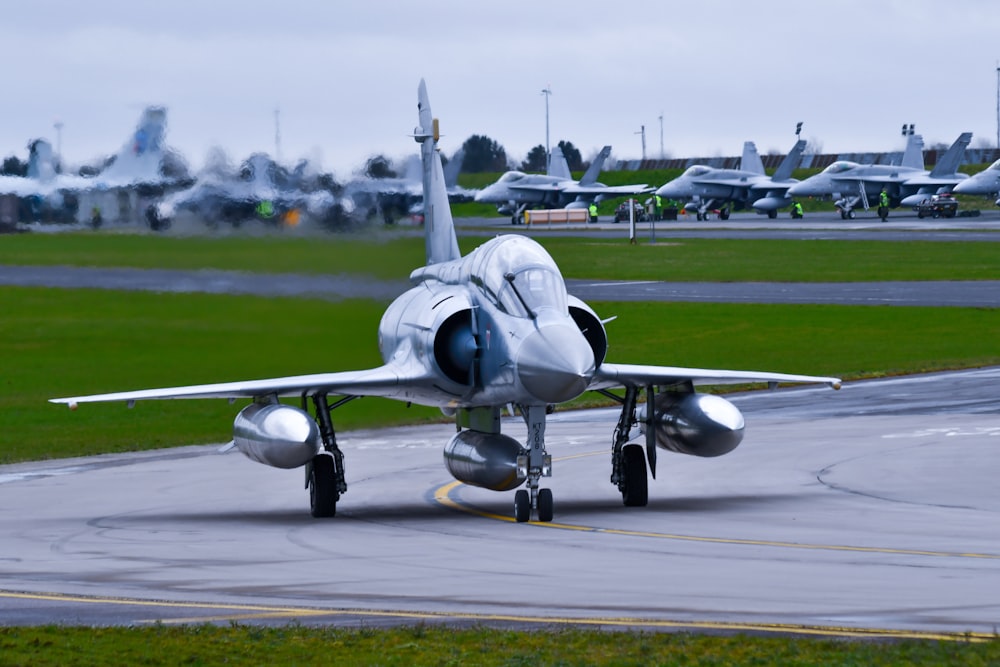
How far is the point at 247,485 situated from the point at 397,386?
447 cm

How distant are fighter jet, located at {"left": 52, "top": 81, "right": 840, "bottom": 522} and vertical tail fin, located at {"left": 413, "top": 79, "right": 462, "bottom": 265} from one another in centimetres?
268

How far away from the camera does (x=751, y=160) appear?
433 ft

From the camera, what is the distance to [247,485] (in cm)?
2342

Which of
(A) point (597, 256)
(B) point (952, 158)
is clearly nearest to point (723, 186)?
(B) point (952, 158)

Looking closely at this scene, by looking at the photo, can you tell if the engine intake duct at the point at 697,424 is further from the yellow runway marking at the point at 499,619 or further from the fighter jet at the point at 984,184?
the fighter jet at the point at 984,184

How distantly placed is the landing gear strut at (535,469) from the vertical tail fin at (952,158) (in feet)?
322

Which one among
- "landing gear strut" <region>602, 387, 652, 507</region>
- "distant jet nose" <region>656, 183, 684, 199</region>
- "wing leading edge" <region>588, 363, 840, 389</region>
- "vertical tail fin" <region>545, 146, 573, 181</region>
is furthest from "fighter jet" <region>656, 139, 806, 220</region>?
"landing gear strut" <region>602, 387, 652, 507</region>

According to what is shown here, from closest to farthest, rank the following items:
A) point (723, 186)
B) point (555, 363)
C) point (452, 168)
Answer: point (555, 363) < point (452, 168) < point (723, 186)

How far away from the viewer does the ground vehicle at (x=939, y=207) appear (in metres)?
106

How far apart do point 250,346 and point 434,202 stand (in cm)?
713

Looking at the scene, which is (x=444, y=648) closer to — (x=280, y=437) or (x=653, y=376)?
(x=280, y=437)

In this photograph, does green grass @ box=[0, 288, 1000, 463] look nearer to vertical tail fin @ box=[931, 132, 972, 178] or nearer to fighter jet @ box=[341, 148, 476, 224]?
fighter jet @ box=[341, 148, 476, 224]

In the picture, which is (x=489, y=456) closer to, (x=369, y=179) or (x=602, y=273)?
(x=369, y=179)

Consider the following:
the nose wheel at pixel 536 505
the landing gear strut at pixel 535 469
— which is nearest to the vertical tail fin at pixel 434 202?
the landing gear strut at pixel 535 469
